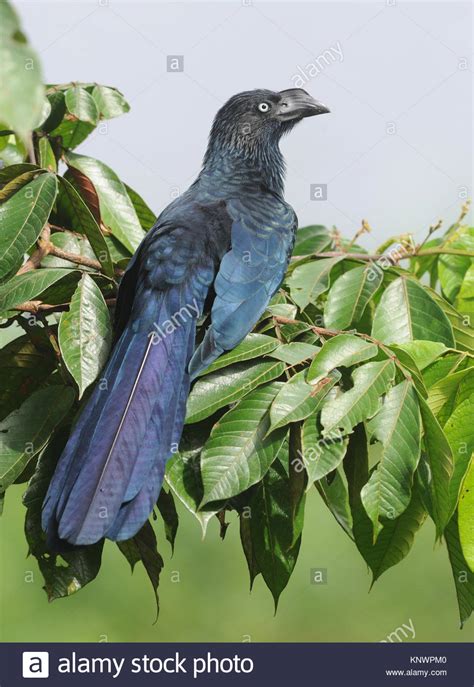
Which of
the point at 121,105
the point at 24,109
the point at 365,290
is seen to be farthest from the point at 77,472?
the point at 121,105

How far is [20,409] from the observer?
1753 mm

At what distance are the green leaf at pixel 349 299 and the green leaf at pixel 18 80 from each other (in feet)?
5.34

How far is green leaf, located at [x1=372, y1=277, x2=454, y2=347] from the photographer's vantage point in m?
2.06

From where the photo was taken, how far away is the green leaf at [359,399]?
159cm

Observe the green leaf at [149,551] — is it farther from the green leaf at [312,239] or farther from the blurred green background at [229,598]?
the blurred green background at [229,598]

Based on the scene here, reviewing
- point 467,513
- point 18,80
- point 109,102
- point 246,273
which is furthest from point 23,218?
point 18,80

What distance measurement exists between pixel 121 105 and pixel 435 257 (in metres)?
1.17

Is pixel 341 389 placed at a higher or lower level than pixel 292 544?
higher

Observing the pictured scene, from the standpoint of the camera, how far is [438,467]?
1.62 meters

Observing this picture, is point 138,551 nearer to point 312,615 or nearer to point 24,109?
point 24,109

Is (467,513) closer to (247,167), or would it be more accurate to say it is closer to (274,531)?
(274,531)

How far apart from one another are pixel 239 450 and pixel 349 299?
0.74 meters

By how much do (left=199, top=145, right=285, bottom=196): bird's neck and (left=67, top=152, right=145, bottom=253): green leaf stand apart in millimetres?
439

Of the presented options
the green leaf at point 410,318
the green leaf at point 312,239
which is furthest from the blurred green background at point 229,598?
the green leaf at point 410,318
